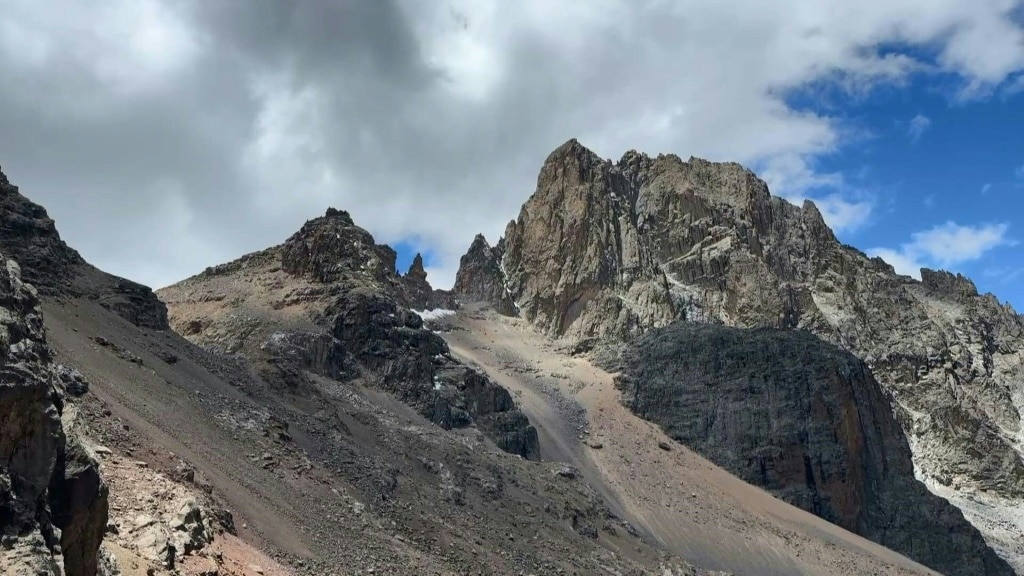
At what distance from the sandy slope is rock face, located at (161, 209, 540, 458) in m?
10.1

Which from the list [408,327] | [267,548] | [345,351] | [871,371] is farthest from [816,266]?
[267,548]

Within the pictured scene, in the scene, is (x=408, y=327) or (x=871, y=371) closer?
(x=408, y=327)

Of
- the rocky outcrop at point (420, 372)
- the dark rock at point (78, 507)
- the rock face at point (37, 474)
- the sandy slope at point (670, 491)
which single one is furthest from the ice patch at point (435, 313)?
the rock face at point (37, 474)

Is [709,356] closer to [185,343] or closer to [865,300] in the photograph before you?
[865,300]

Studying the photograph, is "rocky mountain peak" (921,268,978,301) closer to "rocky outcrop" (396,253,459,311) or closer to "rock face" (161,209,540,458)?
"rocky outcrop" (396,253,459,311)

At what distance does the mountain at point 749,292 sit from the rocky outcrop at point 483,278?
0.99ft

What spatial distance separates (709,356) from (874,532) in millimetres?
26422

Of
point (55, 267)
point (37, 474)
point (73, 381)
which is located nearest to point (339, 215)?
point (55, 267)

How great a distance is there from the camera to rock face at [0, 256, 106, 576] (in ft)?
36.0

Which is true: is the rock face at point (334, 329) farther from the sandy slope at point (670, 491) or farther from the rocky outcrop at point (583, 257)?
the rocky outcrop at point (583, 257)

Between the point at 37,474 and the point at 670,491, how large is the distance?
69.8 meters

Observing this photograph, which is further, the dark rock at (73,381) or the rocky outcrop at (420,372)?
the rocky outcrop at (420,372)

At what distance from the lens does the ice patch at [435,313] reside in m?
116

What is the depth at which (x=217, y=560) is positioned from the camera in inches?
812
